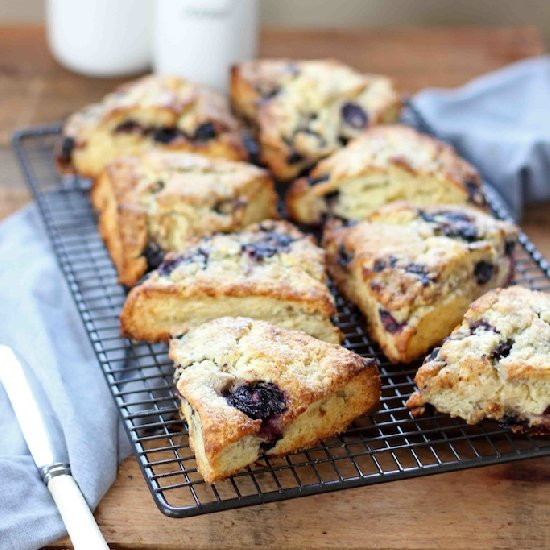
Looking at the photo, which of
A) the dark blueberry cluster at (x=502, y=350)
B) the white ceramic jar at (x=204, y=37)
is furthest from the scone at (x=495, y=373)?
the white ceramic jar at (x=204, y=37)

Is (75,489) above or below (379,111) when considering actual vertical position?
below

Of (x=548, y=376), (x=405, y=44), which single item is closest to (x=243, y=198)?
(x=548, y=376)

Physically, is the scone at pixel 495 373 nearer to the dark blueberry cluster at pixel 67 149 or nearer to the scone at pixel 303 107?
the scone at pixel 303 107

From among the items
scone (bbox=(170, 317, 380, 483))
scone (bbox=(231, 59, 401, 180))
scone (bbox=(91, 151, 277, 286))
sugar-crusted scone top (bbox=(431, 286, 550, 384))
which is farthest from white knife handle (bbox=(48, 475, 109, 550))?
scone (bbox=(231, 59, 401, 180))

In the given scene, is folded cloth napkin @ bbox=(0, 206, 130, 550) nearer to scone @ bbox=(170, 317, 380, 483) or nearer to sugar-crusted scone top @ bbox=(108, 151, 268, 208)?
scone @ bbox=(170, 317, 380, 483)

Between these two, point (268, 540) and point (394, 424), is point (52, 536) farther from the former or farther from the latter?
point (394, 424)

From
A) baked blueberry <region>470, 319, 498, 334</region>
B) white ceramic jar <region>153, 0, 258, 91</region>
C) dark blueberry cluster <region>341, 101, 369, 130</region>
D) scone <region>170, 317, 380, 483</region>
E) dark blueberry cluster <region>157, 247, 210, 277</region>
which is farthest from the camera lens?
white ceramic jar <region>153, 0, 258, 91</region>
